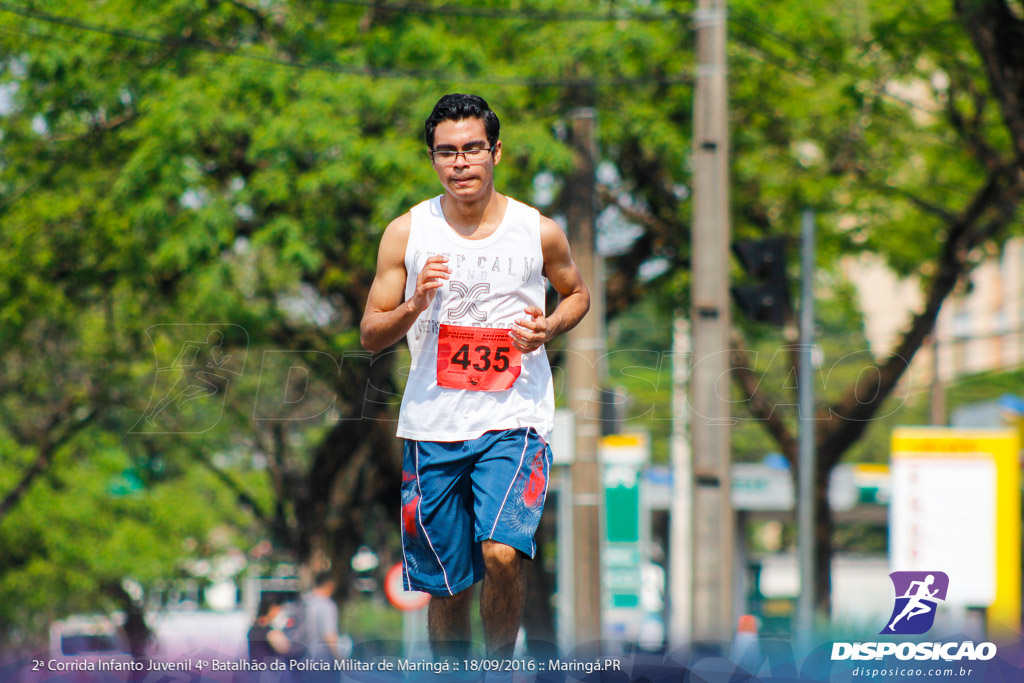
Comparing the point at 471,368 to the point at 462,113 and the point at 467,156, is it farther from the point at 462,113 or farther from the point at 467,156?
the point at 462,113

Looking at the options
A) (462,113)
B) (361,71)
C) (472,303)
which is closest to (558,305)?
(472,303)

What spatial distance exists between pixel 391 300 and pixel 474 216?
372 millimetres

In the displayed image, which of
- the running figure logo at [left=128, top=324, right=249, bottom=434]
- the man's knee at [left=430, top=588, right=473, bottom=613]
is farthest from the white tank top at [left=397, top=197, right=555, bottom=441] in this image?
the running figure logo at [left=128, top=324, right=249, bottom=434]

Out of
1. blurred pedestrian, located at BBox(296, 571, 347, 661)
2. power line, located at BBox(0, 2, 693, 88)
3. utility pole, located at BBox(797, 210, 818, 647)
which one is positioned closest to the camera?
blurred pedestrian, located at BBox(296, 571, 347, 661)

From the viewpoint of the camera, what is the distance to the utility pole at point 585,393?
11.5m

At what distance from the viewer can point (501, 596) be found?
12.2 ft

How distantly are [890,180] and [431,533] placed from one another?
13.8 m

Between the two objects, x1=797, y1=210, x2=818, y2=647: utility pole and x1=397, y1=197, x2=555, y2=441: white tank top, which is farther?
x1=797, y1=210, x2=818, y2=647: utility pole

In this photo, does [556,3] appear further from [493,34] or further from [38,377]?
[38,377]

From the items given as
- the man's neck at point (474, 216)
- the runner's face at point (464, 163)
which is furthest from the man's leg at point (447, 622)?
the runner's face at point (464, 163)

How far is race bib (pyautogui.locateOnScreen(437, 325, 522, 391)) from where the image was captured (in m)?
3.82

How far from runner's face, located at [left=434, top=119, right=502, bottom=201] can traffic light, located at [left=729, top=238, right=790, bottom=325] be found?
23.1 feet

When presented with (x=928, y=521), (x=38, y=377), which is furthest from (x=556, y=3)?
(x=38, y=377)

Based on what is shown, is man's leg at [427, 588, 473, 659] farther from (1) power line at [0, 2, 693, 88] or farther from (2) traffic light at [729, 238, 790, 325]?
(1) power line at [0, 2, 693, 88]
